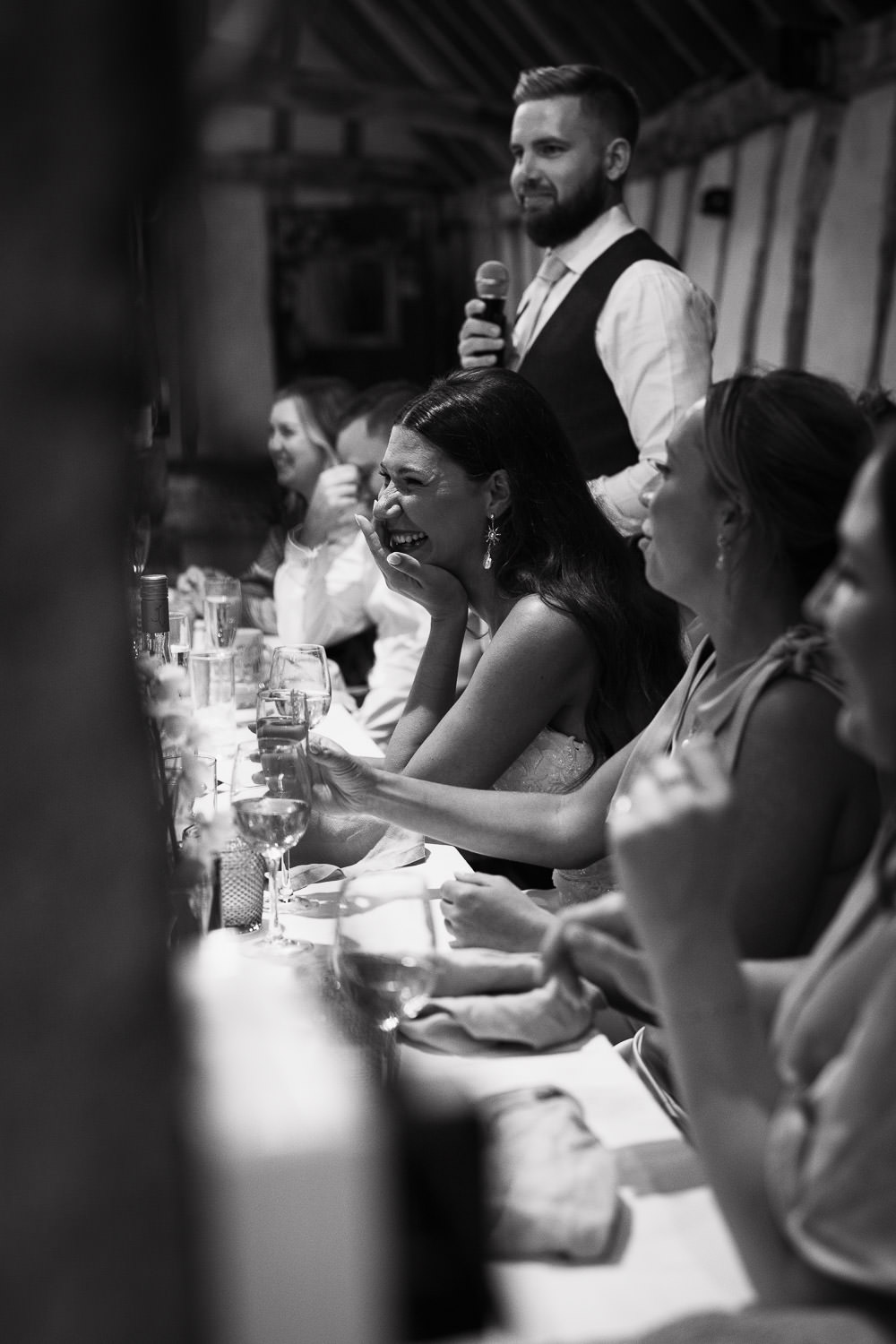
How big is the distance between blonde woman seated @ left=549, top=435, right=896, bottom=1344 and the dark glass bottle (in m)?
1.57

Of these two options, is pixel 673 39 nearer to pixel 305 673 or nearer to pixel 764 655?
pixel 305 673

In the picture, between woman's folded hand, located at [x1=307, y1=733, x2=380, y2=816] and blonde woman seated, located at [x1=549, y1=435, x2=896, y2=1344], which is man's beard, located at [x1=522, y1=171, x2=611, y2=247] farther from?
blonde woman seated, located at [x1=549, y1=435, x2=896, y2=1344]

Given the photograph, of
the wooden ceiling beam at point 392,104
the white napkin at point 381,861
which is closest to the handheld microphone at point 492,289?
the white napkin at point 381,861

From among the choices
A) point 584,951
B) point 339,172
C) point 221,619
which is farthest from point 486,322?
point 339,172

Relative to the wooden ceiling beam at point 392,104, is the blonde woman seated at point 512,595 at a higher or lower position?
lower

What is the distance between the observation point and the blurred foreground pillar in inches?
22.5

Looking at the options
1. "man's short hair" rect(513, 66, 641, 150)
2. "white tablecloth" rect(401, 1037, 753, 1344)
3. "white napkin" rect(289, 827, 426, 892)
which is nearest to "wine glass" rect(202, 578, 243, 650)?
"white napkin" rect(289, 827, 426, 892)

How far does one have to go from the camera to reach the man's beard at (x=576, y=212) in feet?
11.6

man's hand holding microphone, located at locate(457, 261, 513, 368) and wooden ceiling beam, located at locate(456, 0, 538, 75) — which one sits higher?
wooden ceiling beam, located at locate(456, 0, 538, 75)

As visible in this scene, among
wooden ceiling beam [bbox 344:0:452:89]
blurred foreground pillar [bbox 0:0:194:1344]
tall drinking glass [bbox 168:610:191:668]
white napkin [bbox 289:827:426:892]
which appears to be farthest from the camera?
wooden ceiling beam [bbox 344:0:452:89]

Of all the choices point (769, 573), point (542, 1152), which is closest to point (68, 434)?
point (542, 1152)

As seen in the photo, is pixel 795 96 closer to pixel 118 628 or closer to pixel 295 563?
pixel 295 563

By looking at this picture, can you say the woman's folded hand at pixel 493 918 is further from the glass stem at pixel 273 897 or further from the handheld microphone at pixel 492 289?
the handheld microphone at pixel 492 289

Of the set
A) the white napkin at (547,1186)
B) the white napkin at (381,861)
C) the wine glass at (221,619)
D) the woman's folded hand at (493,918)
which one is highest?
the white napkin at (547,1186)
